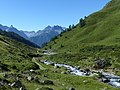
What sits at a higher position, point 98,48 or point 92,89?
point 98,48

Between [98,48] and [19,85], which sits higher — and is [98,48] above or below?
above

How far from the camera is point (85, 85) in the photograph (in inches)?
2057

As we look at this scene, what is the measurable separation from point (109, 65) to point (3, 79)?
62621mm

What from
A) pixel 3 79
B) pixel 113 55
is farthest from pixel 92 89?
pixel 113 55

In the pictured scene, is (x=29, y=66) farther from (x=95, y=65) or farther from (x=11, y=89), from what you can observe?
(x=11, y=89)

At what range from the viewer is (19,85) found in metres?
40.8

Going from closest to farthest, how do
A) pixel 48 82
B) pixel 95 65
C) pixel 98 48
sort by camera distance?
pixel 48 82, pixel 95 65, pixel 98 48

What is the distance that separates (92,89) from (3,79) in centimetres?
1499

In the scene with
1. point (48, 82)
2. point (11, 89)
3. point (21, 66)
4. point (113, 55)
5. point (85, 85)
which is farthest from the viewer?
point (113, 55)

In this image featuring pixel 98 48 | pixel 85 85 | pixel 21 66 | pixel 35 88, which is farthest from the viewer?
pixel 98 48

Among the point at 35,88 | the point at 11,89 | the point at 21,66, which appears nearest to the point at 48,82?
the point at 35,88

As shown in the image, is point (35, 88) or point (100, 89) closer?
point (35, 88)

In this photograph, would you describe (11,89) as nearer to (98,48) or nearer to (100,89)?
(100,89)

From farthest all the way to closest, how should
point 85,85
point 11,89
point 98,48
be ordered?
point 98,48, point 85,85, point 11,89
